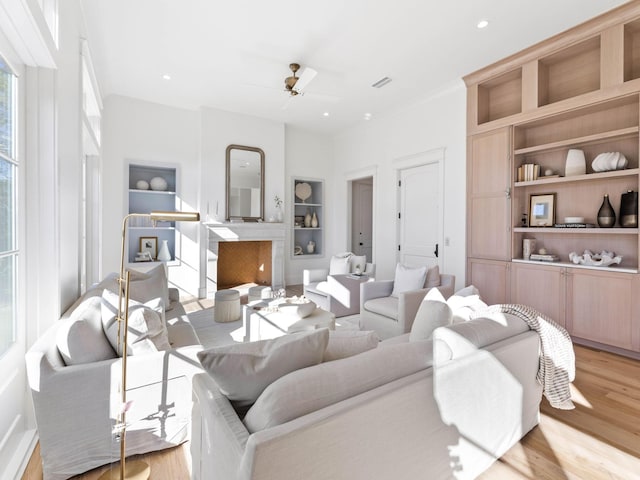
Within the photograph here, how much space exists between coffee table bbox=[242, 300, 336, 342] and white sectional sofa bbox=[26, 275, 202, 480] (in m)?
1.23

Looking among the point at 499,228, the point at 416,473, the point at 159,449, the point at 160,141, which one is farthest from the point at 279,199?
the point at 416,473

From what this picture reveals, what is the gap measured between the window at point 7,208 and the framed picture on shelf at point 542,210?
4774mm

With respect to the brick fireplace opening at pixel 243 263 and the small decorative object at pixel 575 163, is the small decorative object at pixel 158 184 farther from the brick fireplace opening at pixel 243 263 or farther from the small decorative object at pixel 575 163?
the small decorative object at pixel 575 163

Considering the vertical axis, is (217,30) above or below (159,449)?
above

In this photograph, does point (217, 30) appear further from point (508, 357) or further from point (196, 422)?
point (508, 357)

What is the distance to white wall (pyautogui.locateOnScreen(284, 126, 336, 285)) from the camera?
6582 millimetres

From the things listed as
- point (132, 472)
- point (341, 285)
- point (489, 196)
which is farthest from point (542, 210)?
point (132, 472)

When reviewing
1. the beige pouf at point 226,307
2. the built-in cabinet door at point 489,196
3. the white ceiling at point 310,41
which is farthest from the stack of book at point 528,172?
the beige pouf at point 226,307

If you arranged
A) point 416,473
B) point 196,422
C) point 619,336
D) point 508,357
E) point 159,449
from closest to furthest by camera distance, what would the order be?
point 416,473
point 196,422
point 508,357
point 159,449
point 619,336

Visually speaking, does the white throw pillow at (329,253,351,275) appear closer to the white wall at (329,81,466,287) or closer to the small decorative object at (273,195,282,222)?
the white wall at (329,81,466,287)

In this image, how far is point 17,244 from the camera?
5.90 feet

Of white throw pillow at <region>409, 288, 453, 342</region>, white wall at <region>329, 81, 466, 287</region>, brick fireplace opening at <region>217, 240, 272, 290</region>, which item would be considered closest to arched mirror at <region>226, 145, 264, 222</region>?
brick fireplace opening at <region>217, 240, 272, 290</region>

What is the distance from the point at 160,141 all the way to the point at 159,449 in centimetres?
492

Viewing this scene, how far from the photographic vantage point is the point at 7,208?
67.3 inches
